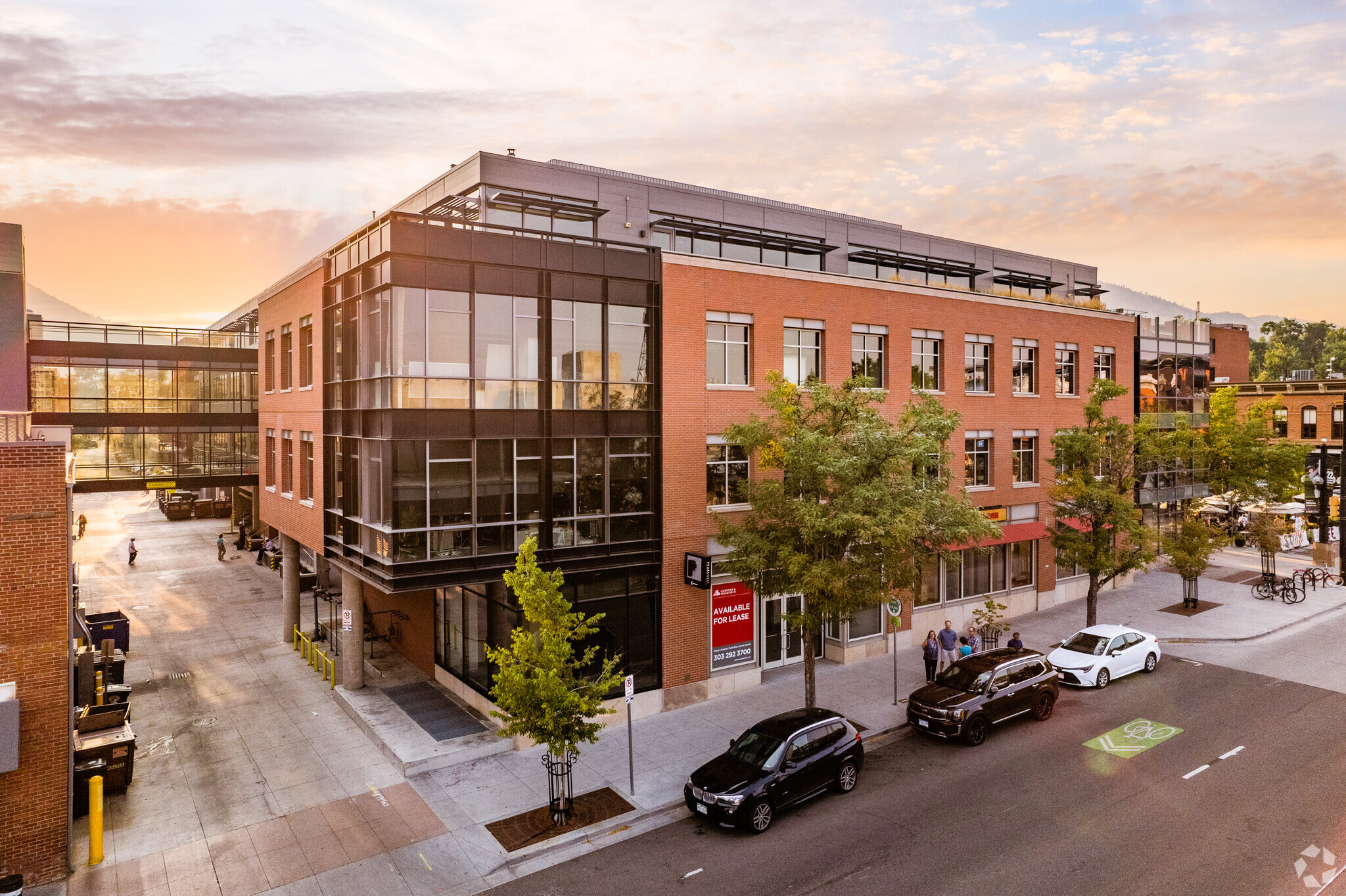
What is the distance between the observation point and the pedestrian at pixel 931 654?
73.4 ft

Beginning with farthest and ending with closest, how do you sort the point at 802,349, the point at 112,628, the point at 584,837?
1. the point at 112,628
2. the point at 802,349
3. the point at 584,837

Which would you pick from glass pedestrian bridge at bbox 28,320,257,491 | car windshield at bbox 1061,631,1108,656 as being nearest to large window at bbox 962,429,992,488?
car windshield at bbox 1061,631,1108,656

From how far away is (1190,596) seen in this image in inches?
1273

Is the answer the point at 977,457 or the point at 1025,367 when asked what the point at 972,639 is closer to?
the point at 977,457

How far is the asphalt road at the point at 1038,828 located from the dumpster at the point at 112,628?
66.1ft

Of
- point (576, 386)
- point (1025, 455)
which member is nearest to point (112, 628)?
point (576, 386)

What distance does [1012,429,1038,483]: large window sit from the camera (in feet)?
101

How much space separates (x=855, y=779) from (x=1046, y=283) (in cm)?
3087

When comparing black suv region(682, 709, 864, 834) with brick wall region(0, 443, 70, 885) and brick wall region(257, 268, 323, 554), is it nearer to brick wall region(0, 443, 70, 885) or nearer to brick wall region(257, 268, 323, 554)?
brick wall region(0, 443, 70, 885)

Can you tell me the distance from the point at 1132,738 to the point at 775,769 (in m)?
10.1

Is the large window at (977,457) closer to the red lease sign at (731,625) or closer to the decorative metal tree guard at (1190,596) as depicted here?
the decorative metal tree guard at (1190,596)

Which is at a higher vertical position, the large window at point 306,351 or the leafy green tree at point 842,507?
the large window at point 306,351

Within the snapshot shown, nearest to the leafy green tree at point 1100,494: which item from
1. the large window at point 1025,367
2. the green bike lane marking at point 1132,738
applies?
the large window at point 1025,367

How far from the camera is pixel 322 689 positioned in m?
22.8
